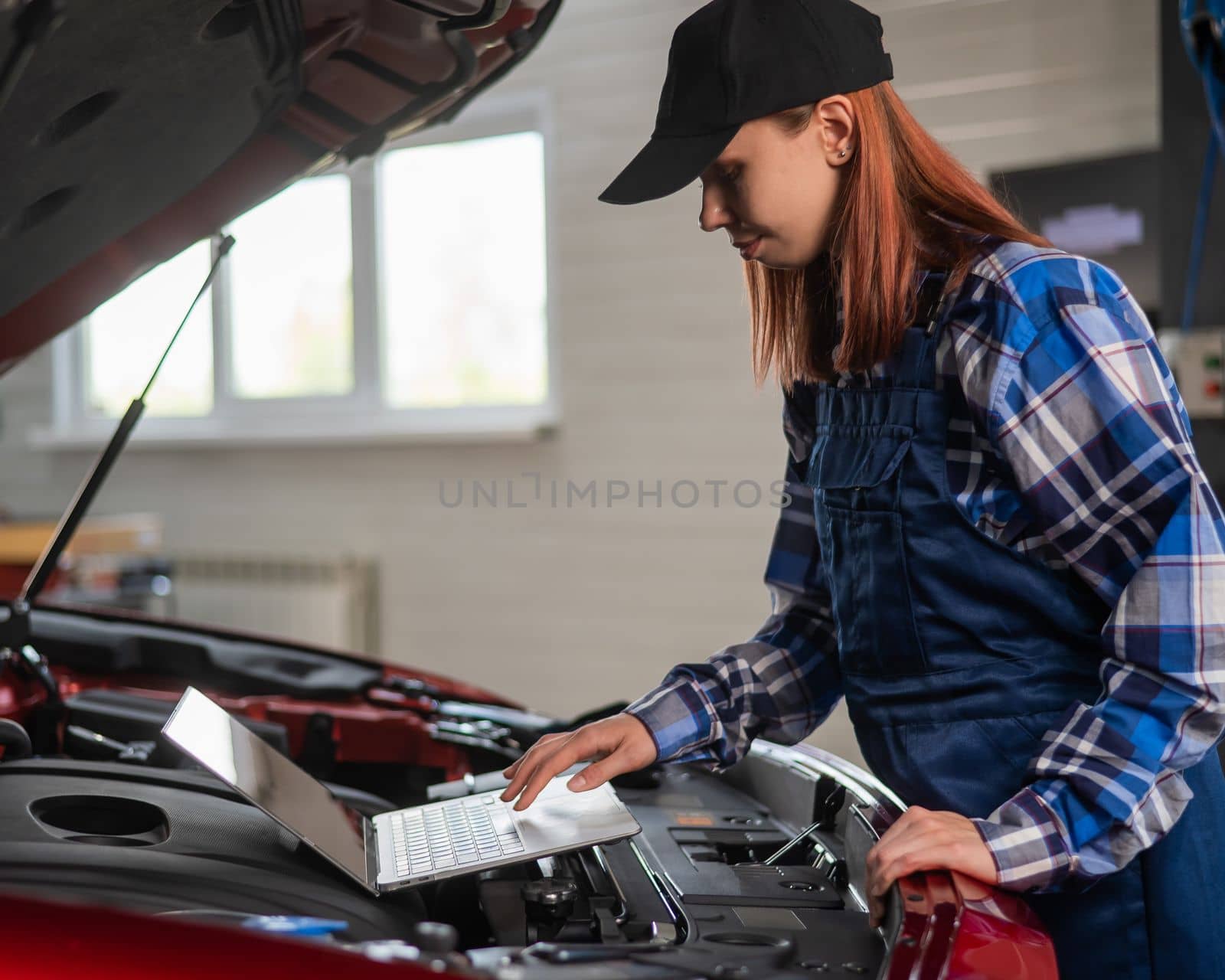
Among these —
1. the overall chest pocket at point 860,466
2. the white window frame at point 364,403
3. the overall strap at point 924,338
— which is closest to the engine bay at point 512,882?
the overall chest pocket at point 860,466

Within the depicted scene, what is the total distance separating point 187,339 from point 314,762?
3.81m

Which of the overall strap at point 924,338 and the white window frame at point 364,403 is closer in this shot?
the overall strap at point 924,338

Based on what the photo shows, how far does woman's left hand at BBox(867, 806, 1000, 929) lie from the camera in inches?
32.3

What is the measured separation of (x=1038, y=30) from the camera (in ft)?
11.2

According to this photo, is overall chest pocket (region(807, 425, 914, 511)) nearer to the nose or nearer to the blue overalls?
the blue overalls

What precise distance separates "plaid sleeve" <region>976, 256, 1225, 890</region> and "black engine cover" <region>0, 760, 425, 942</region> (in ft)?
1.65

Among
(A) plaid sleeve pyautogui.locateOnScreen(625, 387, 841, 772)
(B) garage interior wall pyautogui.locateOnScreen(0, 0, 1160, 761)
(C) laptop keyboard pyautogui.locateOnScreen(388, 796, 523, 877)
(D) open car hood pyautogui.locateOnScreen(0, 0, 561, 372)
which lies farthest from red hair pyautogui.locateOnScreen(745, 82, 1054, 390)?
(B) garage interior wall pyautogui.locateOnScreen(0, 0, 1160, 761)

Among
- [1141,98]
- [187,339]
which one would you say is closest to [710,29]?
[1141,98]

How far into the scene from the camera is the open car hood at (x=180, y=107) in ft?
3.09

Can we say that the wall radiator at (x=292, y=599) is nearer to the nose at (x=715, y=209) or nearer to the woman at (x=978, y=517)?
the woman at (x=978, y=517)

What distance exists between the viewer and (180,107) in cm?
111

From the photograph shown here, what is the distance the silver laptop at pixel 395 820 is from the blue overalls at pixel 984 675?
26 centimetres

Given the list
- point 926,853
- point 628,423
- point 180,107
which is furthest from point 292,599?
point 926,853

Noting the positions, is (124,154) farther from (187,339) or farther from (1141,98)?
(187,339)
